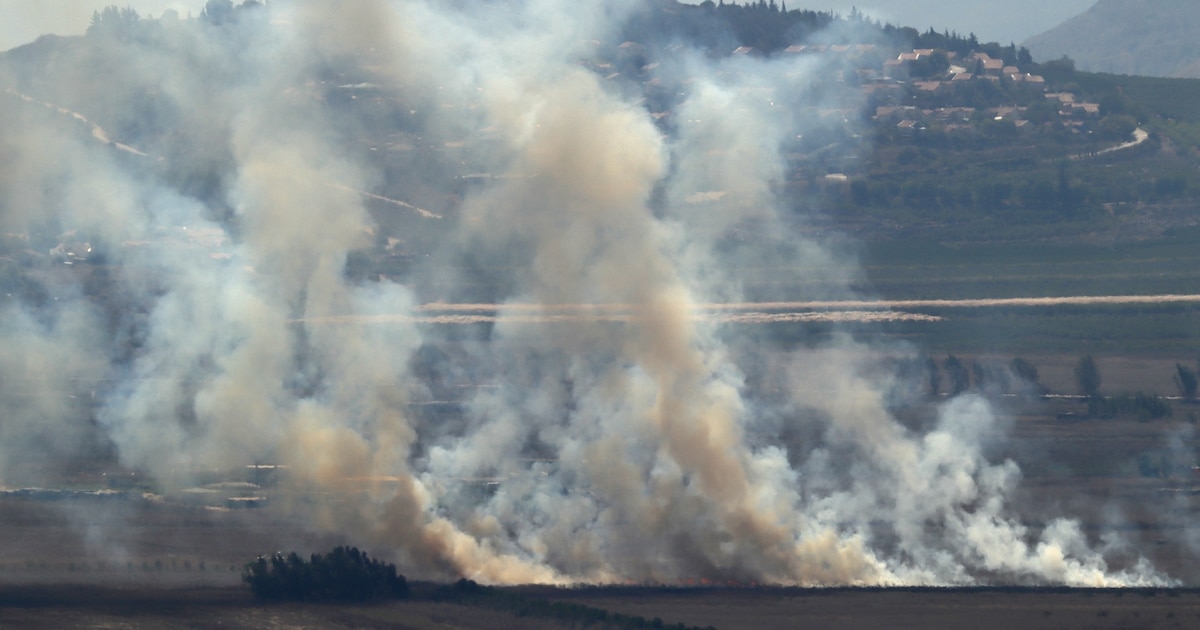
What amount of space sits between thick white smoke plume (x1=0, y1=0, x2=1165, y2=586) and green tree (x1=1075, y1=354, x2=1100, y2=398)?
10.1 m

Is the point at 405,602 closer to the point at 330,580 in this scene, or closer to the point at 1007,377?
the point at 330,580

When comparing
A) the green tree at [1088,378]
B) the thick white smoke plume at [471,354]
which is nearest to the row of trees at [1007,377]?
the green tree at [1088,378]

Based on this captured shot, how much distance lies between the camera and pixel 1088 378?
11850 cm

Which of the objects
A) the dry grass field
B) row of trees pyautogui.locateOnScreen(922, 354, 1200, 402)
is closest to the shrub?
the dry grass field

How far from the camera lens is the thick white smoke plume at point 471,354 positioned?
255ft

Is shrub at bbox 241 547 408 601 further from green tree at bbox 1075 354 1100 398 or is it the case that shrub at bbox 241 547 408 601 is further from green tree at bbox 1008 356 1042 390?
green tree at bbox 1008 356 1042 390

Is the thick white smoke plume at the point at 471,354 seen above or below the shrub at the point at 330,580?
above

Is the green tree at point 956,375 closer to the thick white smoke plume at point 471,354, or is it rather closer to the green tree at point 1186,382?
the thick white smoke plume at point 471,354

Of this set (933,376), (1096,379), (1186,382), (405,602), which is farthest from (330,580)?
(1186,382)

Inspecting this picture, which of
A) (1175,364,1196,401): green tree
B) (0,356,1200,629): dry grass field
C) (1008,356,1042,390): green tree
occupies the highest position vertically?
(1008,356,1042,390): green tree

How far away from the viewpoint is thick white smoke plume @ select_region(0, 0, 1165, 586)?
77.6 metres

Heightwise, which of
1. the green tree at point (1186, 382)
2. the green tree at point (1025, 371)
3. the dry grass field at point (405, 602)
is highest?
the green tree at point (1025, 371)

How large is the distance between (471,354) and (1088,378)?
4204 centimetres

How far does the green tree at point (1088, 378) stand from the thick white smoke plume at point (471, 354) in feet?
33.2
